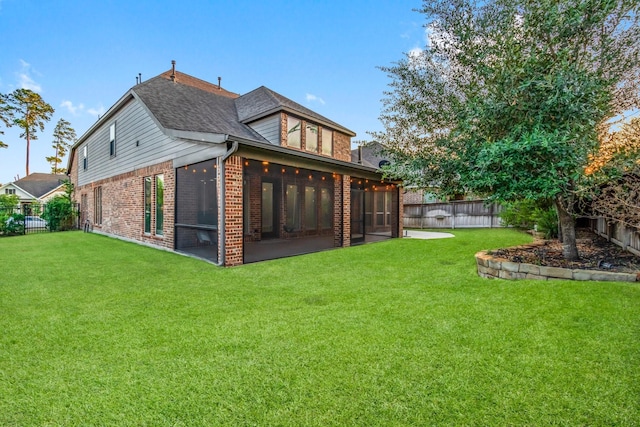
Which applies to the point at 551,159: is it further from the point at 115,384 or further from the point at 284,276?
the point at 115,384

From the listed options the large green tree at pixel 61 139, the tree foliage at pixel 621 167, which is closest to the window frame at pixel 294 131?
the tree foliage at pixel 621 167

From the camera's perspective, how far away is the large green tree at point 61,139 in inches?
1448

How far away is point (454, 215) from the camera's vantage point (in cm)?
1570

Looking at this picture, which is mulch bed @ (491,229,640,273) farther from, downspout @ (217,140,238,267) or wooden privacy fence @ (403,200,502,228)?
wooden privacy fence @ (403,200,502,228)

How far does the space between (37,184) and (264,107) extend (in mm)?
39401

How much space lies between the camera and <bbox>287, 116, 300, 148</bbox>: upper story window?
11.0 m

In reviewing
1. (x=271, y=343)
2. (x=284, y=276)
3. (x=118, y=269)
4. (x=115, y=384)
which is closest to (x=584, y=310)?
(x=271, y=343)

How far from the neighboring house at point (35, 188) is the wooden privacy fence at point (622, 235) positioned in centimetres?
4348

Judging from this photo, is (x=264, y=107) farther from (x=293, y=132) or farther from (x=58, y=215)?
(x=58, y=215)

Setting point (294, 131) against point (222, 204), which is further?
point (294, 131)

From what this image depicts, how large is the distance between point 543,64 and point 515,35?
2.28ft

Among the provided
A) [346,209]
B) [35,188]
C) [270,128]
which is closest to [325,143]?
[270,128]

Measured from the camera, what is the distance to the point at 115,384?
211 centimetres

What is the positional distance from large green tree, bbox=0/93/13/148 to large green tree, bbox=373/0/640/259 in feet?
115
